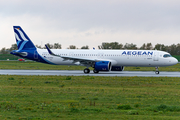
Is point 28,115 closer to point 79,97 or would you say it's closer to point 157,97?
point 79,97

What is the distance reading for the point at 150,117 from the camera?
396 inches

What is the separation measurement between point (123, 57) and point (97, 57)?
12.6 feet

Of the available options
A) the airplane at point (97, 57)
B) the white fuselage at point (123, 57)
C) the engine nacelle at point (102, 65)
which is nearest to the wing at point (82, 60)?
the airplane at point (97, 57)

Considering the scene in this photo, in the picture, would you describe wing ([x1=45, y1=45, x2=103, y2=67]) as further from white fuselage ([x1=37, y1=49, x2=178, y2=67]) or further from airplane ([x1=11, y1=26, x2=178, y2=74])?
white fuselage ([x1=37, y1=49, x2=178, y2=67])

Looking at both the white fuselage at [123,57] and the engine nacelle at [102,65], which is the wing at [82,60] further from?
the engine nacelle at [102,65]

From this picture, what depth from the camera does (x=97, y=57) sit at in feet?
126

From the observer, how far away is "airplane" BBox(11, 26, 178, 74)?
120ft

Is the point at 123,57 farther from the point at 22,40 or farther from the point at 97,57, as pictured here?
the point at 22,40

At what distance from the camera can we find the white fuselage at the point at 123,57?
121 ft

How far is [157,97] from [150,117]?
5.30 meters

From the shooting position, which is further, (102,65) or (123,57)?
(123,57)

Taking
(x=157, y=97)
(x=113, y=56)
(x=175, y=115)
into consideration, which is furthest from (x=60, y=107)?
(x=113, y=56)

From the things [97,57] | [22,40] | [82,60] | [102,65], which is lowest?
[102,65]

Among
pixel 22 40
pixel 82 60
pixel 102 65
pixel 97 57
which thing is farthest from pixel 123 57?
pixel 22 40
